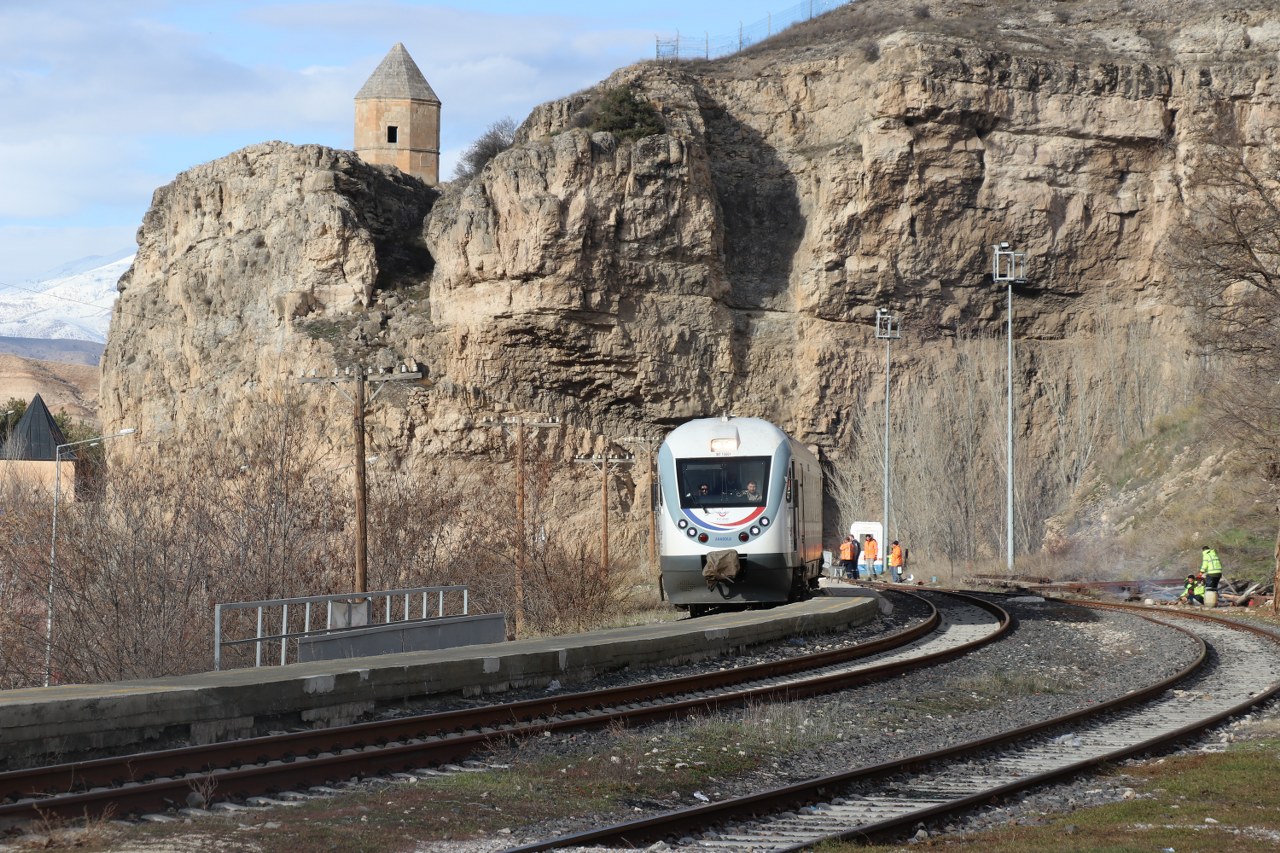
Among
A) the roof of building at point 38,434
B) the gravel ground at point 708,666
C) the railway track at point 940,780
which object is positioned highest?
the roof of building at point 38,434

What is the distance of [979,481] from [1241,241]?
1447 inches

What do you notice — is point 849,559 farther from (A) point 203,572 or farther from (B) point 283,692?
(B) point 283,692

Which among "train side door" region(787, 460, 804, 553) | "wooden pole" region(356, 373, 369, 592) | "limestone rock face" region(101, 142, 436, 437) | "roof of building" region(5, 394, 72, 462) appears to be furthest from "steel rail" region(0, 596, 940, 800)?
"roof of building" region(5, 394, 72, 462)

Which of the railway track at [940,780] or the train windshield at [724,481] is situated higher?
the train windshield at [724,481]

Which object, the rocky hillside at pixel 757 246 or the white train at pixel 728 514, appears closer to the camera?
the white train at pixel 728 514

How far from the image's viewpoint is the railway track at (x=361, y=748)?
9102mm

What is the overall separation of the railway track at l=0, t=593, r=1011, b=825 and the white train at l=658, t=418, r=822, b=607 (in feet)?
19.5

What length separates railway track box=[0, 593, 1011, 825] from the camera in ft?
29.9

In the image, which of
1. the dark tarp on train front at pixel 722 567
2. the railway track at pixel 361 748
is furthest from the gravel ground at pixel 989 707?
the dark tarp on train front at pixel 722 567

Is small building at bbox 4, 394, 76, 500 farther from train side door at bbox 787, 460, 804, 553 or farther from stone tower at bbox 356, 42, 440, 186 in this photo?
train side door at bbox 787, 460, 804, 553

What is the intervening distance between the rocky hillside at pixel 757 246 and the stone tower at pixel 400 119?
20.0 ft

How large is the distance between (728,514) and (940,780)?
13.2 metres

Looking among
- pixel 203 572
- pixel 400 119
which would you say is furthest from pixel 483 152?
pixel 203 572

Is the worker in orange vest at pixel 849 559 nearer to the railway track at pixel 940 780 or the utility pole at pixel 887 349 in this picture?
the utility pole at pixel 887 349
